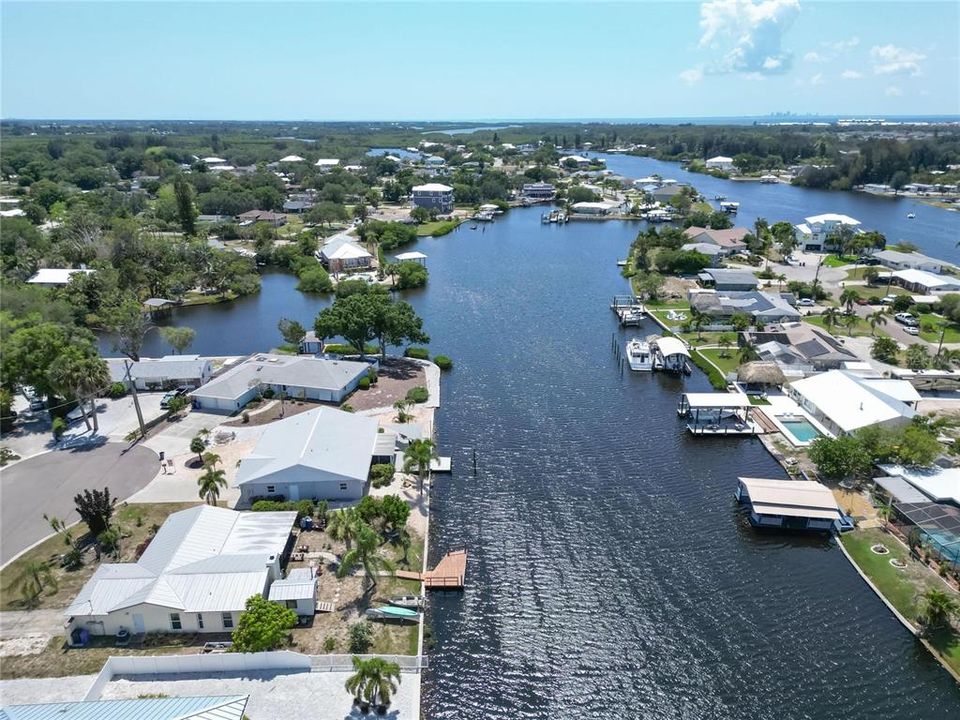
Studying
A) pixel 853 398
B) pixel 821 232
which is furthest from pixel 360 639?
pixel 821 232

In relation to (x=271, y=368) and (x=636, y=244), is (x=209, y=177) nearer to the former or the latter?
(x=636, y=244)

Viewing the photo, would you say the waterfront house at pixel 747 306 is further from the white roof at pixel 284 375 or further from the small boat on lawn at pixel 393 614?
the small boat on lawn at pixel 393 614

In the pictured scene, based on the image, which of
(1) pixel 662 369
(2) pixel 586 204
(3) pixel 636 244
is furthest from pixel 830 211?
(1) pixel 662 369

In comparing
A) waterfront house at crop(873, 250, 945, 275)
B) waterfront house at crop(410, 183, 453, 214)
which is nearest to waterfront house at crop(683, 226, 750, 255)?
waterfront house at crop(873, 250, 945, 275)

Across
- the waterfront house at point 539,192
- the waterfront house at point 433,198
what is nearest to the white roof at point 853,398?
the waterfront house at point 433,198

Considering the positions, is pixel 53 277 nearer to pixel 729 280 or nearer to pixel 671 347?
pixel 671 347

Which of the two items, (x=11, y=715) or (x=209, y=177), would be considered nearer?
(x=11, y=715)
